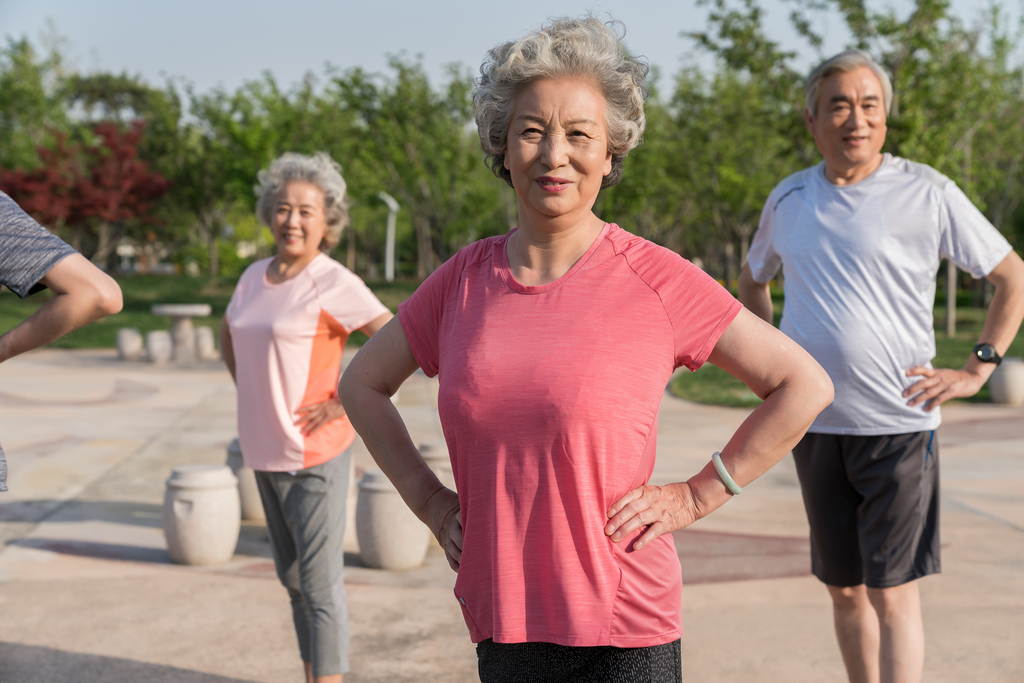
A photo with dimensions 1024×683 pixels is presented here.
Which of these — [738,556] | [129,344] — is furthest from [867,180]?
[129,344]

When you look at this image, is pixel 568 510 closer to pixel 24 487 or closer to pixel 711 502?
pixel 711 502

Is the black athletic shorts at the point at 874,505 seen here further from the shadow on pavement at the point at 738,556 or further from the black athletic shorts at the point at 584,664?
the shadow on pavement at the point at 738,556

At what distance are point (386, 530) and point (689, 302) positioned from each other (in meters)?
4.08

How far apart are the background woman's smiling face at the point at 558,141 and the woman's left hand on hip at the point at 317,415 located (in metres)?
1.92

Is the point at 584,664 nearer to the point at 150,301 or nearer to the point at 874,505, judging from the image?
the point at 874,505

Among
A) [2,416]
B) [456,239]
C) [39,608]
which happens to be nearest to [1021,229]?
[456,239]

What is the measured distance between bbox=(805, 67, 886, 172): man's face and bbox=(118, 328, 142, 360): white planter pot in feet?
59.9

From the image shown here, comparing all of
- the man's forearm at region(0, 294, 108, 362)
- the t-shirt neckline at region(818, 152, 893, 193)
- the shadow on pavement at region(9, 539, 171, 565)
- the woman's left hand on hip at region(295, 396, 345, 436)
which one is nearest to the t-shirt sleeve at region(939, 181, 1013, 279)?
the t-shirt neckline at region(818, 152, 893, 193)

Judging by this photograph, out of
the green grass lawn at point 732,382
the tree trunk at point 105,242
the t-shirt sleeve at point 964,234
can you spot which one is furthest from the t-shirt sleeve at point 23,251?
the tree trunk at point 105,242

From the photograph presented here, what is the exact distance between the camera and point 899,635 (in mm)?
3117

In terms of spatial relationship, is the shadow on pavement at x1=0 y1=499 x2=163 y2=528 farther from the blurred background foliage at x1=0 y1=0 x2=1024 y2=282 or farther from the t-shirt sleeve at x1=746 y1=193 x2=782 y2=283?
the blurred background foliage at x1=0 y1=0 x2=1024 y2=282

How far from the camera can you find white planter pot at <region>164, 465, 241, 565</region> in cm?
567

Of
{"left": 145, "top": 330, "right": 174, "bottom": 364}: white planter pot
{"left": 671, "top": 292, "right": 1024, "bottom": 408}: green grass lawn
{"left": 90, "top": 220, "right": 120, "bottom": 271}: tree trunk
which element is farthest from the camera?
{"left": 90, "top": 220, "right": 120, "bottom": 271}: tree trunk

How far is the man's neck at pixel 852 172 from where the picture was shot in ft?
10.7
